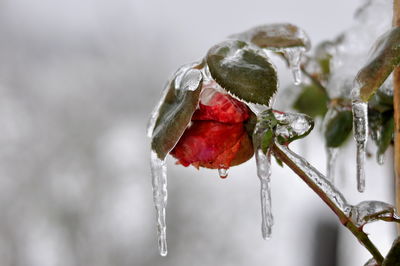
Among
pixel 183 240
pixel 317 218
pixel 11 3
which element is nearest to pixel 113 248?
pixel 183 240

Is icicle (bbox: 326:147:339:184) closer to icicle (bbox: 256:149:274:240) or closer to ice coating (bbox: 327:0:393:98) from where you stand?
ice coating (bbox: 327:0:393:98)

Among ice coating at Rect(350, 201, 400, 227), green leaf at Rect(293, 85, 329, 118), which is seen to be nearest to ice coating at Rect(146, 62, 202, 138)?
ice coating at Rect(350, 201, 400, 227)

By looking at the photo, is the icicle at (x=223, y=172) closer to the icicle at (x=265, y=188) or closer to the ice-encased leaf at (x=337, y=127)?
the icicle at (x=265, y=188)

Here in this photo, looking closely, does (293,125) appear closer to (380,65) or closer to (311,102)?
(380,65)

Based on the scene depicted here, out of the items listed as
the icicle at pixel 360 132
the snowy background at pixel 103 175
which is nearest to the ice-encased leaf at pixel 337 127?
the icicle at pixel 360 132

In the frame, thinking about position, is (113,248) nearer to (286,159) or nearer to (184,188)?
(184,188)

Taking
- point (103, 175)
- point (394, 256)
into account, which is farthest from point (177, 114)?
point (103, 175)
